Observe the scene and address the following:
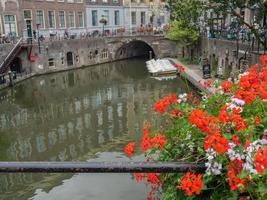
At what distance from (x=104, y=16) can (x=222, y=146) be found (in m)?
50.4

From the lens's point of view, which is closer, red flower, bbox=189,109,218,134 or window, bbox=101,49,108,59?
red flower, bbox=189,109,218,134

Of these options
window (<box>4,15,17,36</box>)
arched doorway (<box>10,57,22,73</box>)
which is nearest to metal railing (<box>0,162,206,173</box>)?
arched doorway (<box>10,57,22,73</box>)

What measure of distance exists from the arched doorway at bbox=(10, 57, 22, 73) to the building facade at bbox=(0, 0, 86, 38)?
279cm

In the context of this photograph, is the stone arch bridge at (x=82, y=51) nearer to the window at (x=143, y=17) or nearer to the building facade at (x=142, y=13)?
the building facade at (x=142, y=13)

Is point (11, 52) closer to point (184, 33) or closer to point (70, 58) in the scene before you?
point (70, 58)

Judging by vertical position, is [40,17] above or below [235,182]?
above

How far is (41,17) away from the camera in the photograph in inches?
1606

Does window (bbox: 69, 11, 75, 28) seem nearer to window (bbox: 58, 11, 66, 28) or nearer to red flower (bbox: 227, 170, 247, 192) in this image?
window (bbox: 58, 11, 66, 28)

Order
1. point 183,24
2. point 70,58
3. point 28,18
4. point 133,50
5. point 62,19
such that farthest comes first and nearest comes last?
1. point 133,50
2. point 62,19
3. point 70,58
4. point 28,18
5. point 183,24

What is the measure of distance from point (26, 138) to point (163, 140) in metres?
16.7

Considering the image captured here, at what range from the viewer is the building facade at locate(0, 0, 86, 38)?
36472 millimetres

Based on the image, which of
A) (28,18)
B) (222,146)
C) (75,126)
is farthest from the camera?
(28,18)

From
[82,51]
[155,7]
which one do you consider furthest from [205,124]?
[155,7]

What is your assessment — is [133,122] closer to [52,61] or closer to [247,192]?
[247,192]
